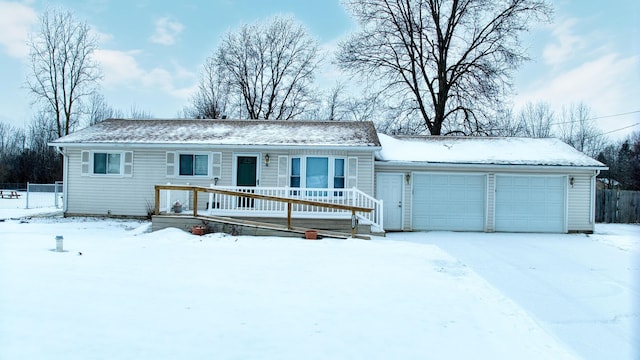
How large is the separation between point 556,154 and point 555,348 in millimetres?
11912

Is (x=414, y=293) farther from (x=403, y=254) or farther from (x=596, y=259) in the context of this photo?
(x=596, y=259)

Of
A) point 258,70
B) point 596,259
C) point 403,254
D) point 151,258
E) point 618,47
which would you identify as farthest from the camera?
point 258,70

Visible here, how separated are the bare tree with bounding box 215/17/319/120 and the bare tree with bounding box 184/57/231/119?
845 mm

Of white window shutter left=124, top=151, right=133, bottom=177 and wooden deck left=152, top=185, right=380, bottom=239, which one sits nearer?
wooden deck left=152, top=185, right=380, bottom=239

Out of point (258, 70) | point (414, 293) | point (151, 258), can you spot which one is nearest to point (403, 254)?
point (414, 293)

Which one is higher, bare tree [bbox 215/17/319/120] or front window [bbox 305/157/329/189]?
bare tree [bbox 215/17/319/120]

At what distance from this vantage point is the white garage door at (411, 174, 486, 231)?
522 inches

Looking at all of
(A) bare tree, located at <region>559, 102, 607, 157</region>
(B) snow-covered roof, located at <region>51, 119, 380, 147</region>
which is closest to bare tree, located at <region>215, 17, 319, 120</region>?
(B) snow-covered roof, located at <region>51, 119, 380, 147</region>

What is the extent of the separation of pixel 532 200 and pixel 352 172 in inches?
246

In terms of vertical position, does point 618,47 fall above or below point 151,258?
above

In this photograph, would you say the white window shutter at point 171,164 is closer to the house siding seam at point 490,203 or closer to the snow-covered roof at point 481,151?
the snow-covered roof at point 481,151

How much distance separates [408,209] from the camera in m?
13.2

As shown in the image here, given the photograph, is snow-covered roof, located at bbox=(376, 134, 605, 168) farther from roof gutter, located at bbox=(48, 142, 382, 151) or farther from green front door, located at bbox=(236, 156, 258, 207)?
green front door, located at bbox=(236, 156, 258, 207)

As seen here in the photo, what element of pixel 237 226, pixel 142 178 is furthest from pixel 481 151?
pixel 142 178
